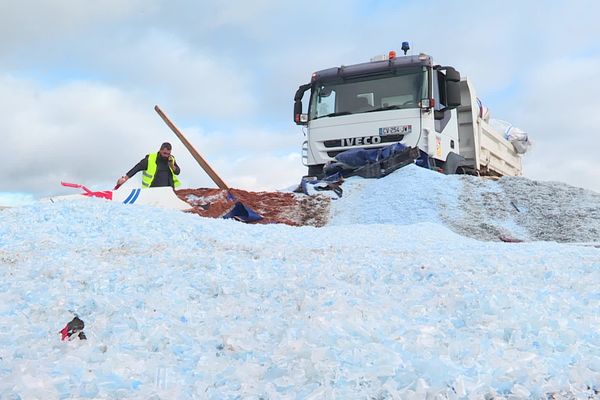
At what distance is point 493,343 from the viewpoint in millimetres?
2127

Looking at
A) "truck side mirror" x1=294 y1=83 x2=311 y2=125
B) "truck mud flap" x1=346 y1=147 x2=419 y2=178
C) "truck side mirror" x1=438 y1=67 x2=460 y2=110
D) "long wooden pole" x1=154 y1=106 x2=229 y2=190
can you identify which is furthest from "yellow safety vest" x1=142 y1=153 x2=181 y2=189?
"truck side mirror" x1=438 y1=67 x2=460 y2=110

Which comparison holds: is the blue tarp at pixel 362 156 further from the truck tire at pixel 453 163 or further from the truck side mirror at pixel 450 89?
the truck tire at pixel 453 163

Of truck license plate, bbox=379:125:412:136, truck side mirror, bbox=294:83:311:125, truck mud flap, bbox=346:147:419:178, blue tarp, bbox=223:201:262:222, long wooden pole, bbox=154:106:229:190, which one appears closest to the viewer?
blue tarp, bbox=223:201:262:222

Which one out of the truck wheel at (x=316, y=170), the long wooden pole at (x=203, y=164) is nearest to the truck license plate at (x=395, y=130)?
the truck wheel at (x=316, y=170)

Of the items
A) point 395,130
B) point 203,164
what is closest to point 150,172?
point 203,164

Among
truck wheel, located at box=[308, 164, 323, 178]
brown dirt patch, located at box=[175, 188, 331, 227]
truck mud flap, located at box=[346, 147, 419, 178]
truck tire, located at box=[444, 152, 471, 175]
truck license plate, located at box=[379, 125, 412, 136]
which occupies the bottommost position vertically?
brown dirt patch, located at box=[175, 188, 331, 227]

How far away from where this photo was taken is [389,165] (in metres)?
9.05

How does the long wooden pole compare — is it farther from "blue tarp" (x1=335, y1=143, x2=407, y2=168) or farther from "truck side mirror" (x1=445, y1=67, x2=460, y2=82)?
"truck side mirror" (x1=445, y1=67, x2=460, y2=82)

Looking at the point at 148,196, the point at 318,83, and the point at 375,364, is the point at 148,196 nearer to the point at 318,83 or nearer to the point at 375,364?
the point at 318,83

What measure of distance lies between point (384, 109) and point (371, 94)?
1.22ft

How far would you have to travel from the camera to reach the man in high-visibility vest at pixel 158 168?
27.3 ft

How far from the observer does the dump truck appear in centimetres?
893

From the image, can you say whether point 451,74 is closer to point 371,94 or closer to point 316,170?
point 371,94

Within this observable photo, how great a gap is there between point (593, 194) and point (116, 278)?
8.07m
